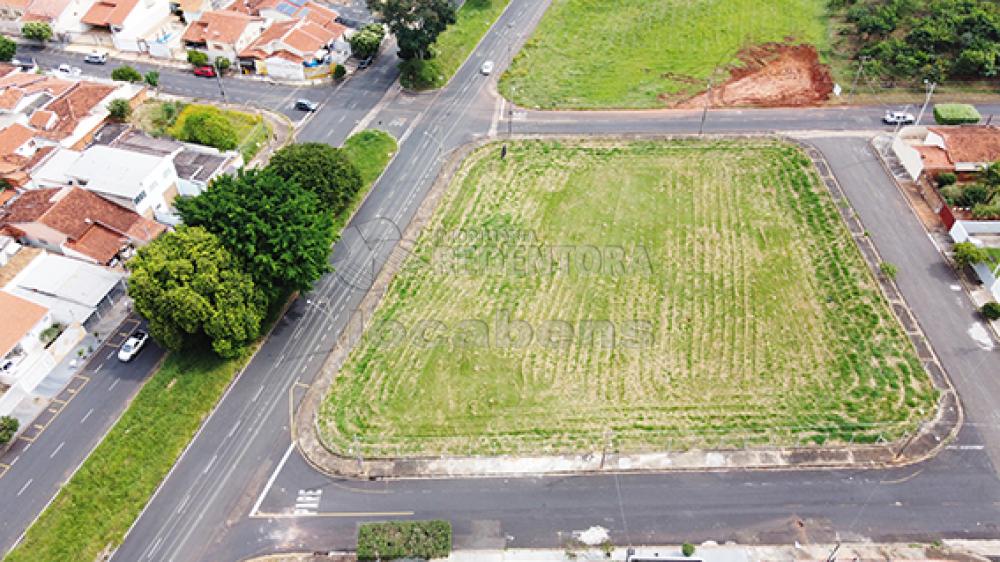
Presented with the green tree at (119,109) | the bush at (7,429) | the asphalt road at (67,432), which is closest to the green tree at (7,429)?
the bush at (7,429)

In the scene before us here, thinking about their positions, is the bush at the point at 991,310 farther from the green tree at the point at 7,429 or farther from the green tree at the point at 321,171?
the green tree at the point at 7,429

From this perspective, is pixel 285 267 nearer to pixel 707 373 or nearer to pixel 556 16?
pixel 707 373

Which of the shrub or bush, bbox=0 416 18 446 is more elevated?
the shrub

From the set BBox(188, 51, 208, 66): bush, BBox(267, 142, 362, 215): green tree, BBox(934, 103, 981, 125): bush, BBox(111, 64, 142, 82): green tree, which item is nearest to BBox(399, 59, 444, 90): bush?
BBox(267, 142, 362, 215): green tree

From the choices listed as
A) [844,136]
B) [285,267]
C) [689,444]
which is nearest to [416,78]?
[285,267]

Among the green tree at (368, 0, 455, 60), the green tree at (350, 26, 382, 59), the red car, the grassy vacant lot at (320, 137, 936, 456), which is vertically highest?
the green tree at (368, 0, 455, 60)

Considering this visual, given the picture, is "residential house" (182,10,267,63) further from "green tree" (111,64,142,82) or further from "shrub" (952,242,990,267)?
"shrub" (952,242,990,267)
